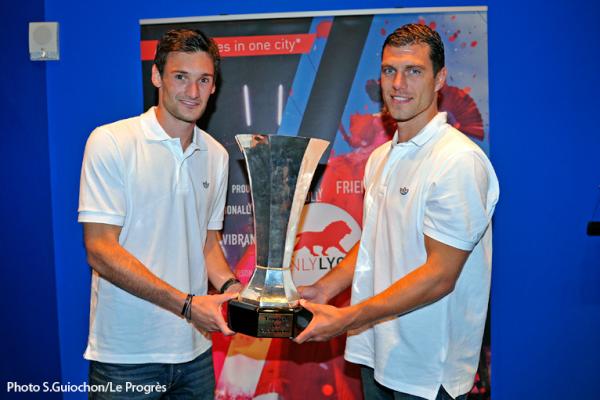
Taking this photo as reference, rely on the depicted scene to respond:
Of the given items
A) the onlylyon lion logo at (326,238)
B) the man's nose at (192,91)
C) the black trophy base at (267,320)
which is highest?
the man's nose at (192,91)

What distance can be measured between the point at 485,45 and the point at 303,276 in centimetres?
131

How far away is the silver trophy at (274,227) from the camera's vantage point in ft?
5.28

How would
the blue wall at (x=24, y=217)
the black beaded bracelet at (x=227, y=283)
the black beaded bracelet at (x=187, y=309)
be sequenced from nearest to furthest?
1. the black beaded bracelet at (x=187, y=309)
2. the black beaded bracelet at (x=227, y=283)
3. the blue wall at (x=24, y=217)

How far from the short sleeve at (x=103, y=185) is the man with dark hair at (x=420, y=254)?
649 millimetres

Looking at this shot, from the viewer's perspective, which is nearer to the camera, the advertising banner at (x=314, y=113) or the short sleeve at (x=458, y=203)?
the short sleeve at (x=458, y=203)

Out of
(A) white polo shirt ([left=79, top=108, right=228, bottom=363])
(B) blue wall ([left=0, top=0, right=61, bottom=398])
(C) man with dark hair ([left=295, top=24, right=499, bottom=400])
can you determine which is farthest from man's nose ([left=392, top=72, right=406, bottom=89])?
(B) blue wall ([left=0, top=0, right=61, bottom=398])

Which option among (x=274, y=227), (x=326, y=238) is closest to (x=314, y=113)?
(x=326, y=238)

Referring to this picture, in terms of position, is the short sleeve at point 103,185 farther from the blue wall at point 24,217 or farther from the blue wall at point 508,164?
the blue wall at point 508,164

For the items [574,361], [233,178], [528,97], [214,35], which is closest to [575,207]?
[528,97]

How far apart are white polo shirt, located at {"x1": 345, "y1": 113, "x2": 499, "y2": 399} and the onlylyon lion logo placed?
Result: 2.57 feet

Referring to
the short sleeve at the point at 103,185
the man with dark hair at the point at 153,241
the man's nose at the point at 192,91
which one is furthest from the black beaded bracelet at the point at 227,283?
the man's nose at the point at 192,91

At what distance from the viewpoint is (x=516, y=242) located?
2580 mm

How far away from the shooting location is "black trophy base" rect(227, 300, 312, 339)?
63.1 inches

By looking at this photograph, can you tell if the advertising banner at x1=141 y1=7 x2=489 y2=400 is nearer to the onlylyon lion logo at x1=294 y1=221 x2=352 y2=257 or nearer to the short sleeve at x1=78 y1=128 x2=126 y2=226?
the onlylyon lion logo at x1=294 y1=221 x2=352 y2=257
